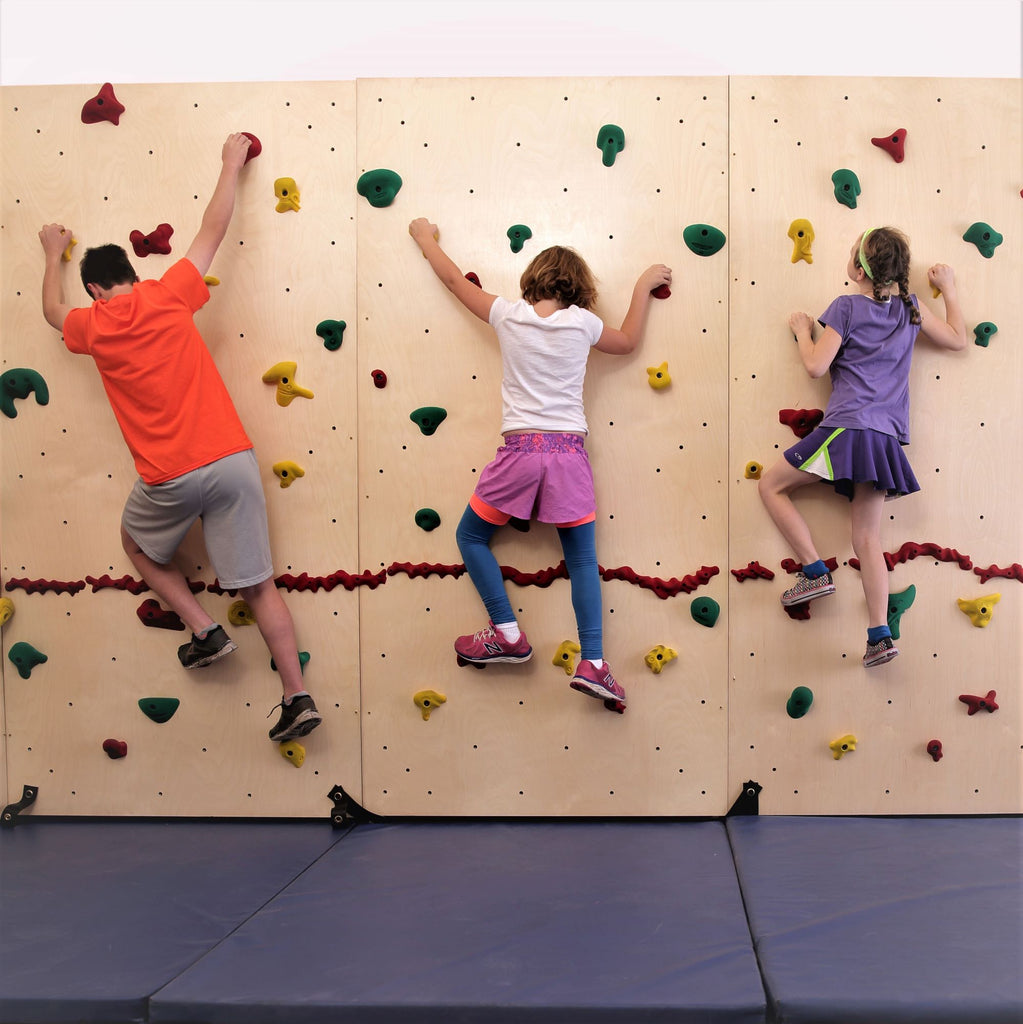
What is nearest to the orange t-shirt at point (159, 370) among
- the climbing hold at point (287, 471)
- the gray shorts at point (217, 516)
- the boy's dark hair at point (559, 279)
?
the gray shorts at point (217, 516)

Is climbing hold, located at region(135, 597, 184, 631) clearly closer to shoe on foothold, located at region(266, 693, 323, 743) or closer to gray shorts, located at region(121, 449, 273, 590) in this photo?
gray shorts, located at region(121, 449, 273, 590)

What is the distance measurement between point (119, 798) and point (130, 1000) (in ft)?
3.58

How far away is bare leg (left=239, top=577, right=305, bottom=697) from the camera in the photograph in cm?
261

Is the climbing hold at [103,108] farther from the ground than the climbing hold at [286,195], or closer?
farther from the ground

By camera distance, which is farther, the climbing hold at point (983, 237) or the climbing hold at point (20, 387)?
the climbing hold at point (20, 387)

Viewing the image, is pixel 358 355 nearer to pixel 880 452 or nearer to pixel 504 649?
pixel 504 649

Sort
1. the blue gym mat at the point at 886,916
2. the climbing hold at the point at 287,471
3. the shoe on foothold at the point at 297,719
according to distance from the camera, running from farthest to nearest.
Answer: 1. the climbing hold at the point at 287,471
2. the shoe on foothold at the point at 297,719
3. the blue gym mat at the point at 886,916

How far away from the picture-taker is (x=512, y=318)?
2.48 meters

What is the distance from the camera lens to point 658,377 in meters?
2.62

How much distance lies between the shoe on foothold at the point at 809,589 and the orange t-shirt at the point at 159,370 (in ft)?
5.85

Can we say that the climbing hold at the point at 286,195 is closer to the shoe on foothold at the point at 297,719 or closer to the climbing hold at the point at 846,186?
the shoe on foothold at the point at 297,719

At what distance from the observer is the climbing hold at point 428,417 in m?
2.64

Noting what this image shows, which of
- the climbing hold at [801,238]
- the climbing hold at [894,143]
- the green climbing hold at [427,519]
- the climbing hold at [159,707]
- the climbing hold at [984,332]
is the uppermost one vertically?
the climbing hold at [894,143]

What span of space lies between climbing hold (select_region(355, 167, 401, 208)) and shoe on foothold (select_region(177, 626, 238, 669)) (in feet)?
4.77
